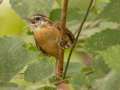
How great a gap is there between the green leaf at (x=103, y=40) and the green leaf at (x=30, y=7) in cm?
17

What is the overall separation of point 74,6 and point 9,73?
0.29 meters

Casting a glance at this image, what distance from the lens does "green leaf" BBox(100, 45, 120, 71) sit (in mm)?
829

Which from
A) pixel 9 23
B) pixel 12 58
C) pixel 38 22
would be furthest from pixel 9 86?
pixel 9 23

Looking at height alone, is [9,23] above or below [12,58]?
below

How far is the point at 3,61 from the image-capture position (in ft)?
3.54

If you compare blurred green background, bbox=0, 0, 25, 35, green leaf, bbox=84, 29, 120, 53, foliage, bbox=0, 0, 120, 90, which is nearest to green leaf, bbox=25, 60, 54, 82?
foliage, bbox=0, 0, 120, 90

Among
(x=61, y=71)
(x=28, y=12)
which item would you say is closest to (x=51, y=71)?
(x=61, y=71)

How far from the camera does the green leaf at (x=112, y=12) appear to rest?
0.98 meters

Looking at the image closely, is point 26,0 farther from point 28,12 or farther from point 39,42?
point 39,42

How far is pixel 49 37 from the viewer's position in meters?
1.33

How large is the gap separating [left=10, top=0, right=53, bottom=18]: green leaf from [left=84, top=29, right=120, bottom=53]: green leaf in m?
0.17

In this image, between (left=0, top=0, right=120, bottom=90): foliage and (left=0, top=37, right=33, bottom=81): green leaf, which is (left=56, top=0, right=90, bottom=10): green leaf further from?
(left=0, top=37, right=33, bottom=81): green leaf

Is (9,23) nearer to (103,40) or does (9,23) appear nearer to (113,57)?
(103,40)

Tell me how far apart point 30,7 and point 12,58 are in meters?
0.16
